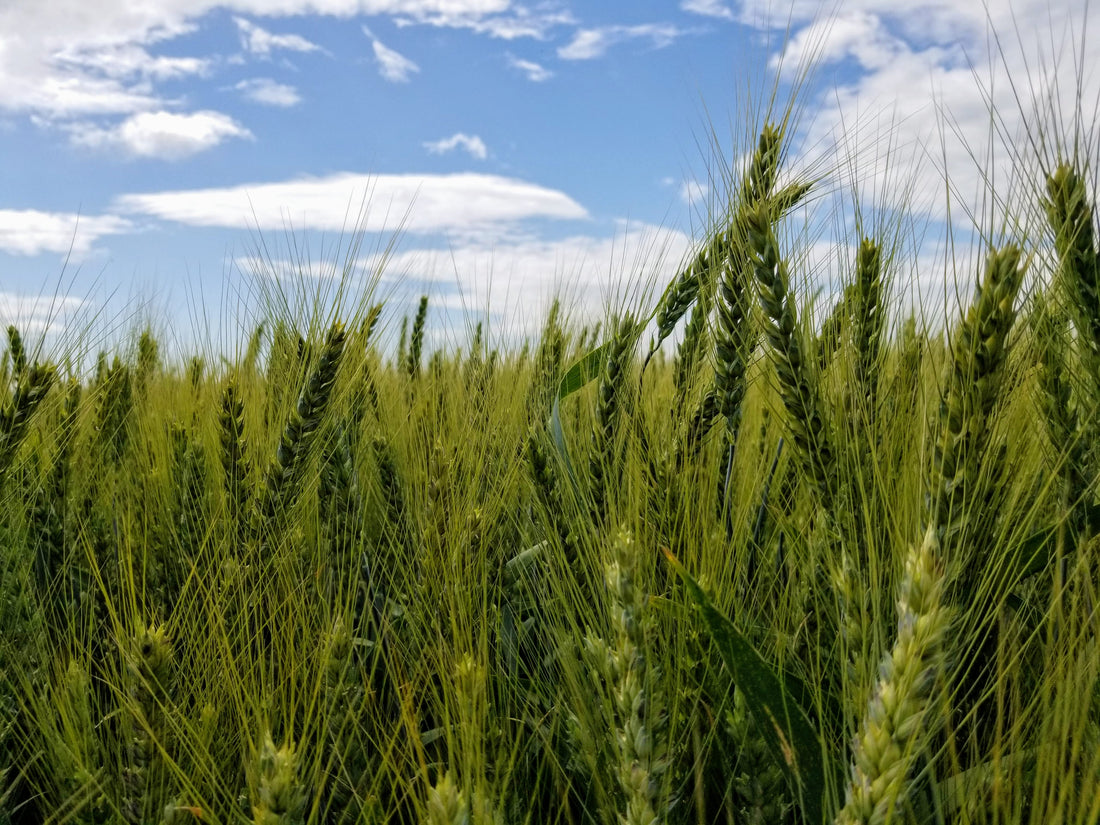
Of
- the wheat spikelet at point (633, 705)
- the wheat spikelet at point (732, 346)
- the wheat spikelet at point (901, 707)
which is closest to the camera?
the wheat spikelet at point (901, 707)

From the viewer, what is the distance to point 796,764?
0.99m

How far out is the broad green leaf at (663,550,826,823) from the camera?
96cm

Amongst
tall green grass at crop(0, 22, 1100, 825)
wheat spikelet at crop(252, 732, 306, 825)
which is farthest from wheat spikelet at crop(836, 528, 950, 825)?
wheat spikelet at crop(252, 732, 306, 825)

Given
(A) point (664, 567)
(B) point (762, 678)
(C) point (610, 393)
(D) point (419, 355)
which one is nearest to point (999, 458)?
(B) point (762, 678)

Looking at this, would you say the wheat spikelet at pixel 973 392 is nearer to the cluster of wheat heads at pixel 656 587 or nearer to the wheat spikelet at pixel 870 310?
the cluster of wheat heads at pixel 656 587

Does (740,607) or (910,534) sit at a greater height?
(910,534)

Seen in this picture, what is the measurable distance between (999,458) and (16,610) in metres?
1.86

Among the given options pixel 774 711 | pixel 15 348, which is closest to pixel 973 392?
pixel 774 711

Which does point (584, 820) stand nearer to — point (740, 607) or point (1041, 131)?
point (740, 607)

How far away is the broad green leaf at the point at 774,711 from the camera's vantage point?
96cm

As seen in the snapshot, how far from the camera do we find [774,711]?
1.00 meters

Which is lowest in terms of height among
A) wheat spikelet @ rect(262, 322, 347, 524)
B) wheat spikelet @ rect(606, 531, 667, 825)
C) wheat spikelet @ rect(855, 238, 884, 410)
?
wheat spikelet @ rect(606, 531, 667, 825)

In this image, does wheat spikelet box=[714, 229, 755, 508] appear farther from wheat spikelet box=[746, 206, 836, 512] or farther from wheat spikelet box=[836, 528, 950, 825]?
wheat spikelet box=[836, 528, 950, 825]

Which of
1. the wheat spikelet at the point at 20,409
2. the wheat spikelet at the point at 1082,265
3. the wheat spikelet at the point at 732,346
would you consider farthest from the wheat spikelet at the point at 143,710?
the wheat spikelet at the point at 1082,265
